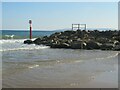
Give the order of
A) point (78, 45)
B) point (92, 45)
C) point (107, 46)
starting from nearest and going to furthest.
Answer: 1. point (107, 46)
2. point (92, 45)
3. point (78, 45)

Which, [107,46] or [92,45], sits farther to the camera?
[92,45]

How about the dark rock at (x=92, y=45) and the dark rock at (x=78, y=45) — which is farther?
the dark rock at (x=78, y=45)

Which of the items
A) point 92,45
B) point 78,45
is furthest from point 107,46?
point 78,45

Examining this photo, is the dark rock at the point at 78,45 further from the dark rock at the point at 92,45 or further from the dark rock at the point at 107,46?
the dark rock at the point at 107,46

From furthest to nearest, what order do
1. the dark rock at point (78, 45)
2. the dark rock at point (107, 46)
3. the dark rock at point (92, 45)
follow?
the dark rock at point (78, 45) → the dark rock at point (92, 45) → the dark rock at point (107, 46)

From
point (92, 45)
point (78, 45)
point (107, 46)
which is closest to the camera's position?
point (107, 46)

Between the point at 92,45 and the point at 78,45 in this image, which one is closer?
the point at 92,45

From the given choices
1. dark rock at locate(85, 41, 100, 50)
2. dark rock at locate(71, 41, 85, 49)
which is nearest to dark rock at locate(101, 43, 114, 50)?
dark rock at locate(85, 41, 100, 50)

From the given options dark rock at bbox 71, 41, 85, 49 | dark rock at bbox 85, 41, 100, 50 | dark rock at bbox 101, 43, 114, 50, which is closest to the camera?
dark rock at bbox 101, 43, 114, 50

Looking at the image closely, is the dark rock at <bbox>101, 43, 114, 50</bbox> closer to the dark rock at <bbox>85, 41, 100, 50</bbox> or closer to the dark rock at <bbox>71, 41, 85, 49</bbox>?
the dark rock at <bbox>85, 41, 100, 50</bbox>

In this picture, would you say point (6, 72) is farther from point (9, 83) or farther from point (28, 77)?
point (9, 83)

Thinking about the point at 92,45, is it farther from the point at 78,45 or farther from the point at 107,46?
the point at 107,46

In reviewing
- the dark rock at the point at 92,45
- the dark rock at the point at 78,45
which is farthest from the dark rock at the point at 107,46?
the dark rock at the point at 78,45

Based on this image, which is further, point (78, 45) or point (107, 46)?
point (78, 45)
